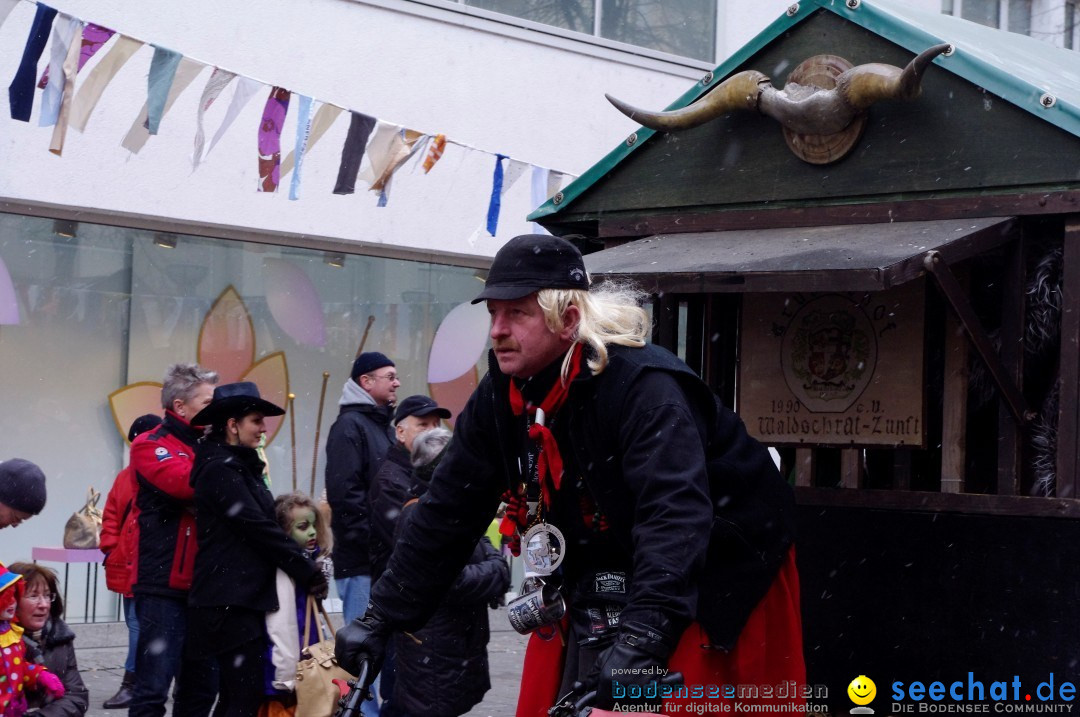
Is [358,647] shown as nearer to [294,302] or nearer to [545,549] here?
[545,549]

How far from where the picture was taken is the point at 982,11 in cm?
1441

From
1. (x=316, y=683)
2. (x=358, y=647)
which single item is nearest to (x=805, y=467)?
(x=316, y=683)

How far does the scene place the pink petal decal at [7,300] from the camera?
9359 millimetres

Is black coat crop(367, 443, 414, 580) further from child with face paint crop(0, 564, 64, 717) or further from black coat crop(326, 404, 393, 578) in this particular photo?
child with face paint crop(0, 564, 64, 717)

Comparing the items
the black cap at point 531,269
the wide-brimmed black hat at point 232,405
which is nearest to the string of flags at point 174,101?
the wide-brimmed black hat at point 232,405

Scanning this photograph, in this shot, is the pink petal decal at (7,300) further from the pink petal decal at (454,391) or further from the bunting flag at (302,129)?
the pink petal decal at (454,391)

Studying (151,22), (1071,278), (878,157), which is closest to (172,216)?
(151,22)

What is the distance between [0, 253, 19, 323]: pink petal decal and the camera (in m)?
9.36

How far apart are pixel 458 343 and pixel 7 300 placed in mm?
3612

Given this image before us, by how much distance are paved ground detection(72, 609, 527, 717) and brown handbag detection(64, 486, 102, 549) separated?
23.4 inches

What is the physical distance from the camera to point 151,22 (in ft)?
31.5

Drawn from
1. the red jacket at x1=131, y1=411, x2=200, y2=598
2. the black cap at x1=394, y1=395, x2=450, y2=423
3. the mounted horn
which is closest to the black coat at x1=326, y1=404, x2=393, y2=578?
the black cap at x1=394, y1=395, x2=450, y2=423

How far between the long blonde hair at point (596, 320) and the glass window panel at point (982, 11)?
38.0 ft

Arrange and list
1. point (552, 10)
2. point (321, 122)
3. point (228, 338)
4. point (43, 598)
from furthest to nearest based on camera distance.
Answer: point (552, 10)
point (228, 338)
point (321, 122)
point (43, 598)
